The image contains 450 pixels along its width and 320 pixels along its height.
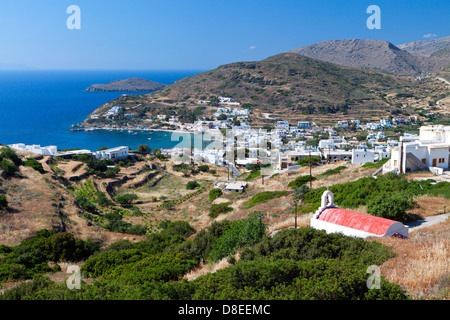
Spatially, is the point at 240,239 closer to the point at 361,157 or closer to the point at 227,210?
the point at 227,210

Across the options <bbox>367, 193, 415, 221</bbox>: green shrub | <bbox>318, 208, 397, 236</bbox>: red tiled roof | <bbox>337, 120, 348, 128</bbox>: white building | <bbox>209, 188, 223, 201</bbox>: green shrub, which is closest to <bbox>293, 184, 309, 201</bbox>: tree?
<bbox>367, 193, 415, 221</bbox>: green shrub

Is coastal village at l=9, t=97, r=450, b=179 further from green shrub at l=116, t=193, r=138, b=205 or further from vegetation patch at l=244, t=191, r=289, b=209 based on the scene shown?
green shrub at l=116, t=193, r=138, b=205

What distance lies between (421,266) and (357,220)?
278 centimetres

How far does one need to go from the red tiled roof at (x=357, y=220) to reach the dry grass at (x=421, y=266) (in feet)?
1.76

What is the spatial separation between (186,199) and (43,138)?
58.8m

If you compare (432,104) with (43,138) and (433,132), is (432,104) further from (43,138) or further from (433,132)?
(43,138)

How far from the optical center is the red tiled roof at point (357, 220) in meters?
8.41

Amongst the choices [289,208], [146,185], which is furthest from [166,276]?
[146,185]

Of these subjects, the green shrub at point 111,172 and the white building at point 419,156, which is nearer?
the white building at point 419,156

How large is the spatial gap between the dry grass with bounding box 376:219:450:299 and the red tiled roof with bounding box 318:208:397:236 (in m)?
0.54

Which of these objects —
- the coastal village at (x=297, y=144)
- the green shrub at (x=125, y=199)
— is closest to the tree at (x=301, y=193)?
the coastal village at (x=297, y=144)

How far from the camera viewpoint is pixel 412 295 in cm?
521

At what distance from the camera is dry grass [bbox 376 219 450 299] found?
17.6ft

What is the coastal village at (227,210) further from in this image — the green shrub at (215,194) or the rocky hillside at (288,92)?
the rocky hillside at (288,92)
